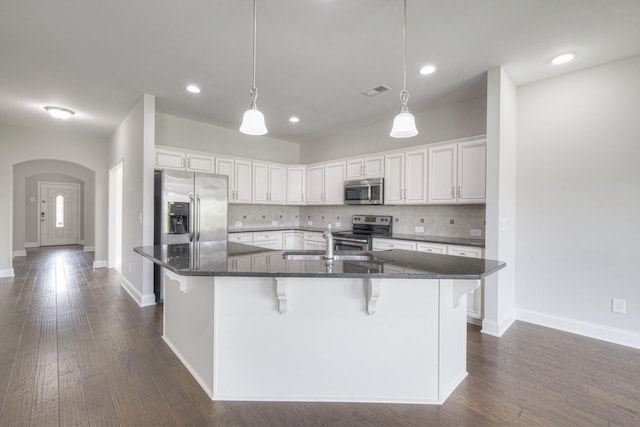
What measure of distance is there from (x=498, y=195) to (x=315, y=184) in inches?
131

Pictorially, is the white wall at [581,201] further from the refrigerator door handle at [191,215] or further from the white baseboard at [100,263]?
the white baseboard at [100,263]

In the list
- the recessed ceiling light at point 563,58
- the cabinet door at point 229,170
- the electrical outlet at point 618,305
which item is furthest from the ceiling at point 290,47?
the electrical outlet at point 618,305

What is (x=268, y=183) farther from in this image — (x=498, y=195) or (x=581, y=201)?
(x=581, y=201)

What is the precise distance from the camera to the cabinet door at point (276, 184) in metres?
5.73

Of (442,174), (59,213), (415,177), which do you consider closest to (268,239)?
(415,177)

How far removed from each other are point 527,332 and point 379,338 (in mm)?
2191

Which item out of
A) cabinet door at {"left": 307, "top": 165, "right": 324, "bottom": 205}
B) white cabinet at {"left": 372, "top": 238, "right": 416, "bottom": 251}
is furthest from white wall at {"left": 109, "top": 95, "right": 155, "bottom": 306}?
white cabinet at {"left": 372, "top": 238, "right": 416, "bottom": 251}

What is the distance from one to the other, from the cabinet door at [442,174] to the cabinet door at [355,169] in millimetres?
1201

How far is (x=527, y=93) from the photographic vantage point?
11.4 feet

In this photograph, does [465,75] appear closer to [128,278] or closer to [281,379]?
[281,379]

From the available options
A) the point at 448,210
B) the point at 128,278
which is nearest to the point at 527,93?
the point at 448,210

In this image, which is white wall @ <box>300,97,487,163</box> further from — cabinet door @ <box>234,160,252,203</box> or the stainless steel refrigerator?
the stainless steel refrigerator

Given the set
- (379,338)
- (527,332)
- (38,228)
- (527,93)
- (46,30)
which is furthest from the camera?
(38,228)

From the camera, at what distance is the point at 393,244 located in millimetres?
4133
